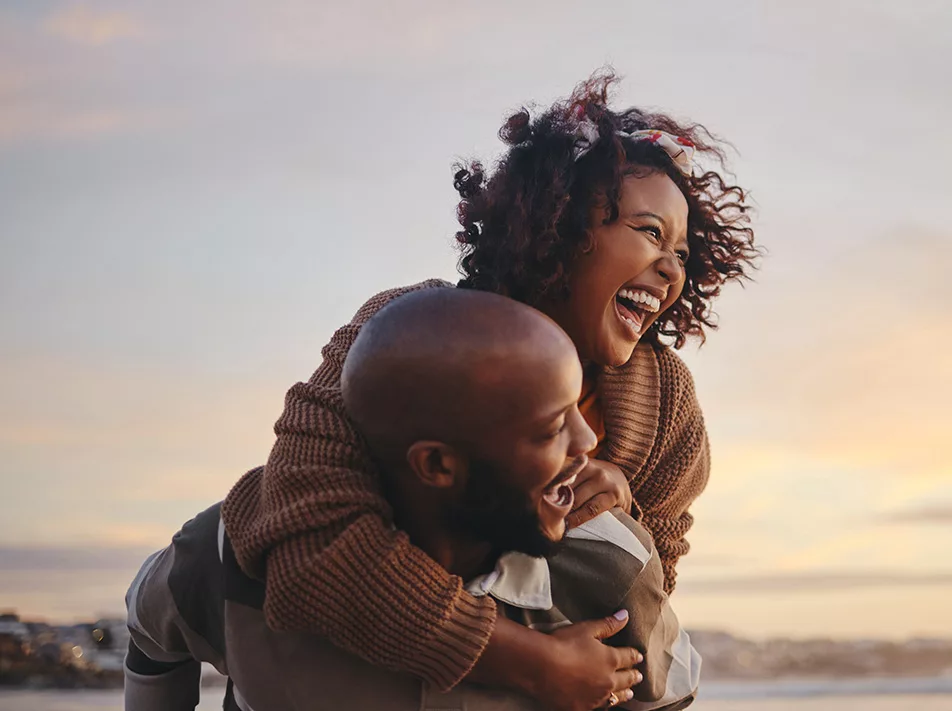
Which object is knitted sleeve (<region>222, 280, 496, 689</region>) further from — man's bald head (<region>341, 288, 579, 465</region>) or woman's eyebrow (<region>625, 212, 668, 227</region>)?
woman's eyebrow (<region>625, 212, 668, 227</region>)

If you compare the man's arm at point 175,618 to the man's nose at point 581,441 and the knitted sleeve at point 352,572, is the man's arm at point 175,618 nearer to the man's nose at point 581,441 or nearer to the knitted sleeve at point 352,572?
the knitted sleeve at point 352,572

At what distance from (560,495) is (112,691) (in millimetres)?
4540

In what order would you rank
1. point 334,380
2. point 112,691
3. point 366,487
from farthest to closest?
point 112,691 → point 334,380 → point 366,487

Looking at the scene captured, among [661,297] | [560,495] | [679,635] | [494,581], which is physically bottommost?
[679,635]

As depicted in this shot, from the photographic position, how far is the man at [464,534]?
1795 millimetres

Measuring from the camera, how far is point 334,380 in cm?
220

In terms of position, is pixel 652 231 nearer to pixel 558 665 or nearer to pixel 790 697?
pixel 558 665

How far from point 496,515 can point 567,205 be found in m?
1.03

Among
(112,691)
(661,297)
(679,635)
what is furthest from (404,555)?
(112,691)

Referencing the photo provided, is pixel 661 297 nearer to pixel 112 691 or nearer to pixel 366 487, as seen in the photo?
pixel 366 487

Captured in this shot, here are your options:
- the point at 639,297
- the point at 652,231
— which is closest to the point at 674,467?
the point at 639,297

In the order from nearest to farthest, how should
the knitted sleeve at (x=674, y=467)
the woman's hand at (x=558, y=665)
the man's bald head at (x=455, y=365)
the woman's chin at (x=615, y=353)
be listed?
1. the man's bald head at (x=455, y=365)
2. the woman's hand at (x=558, y=665)
3. the knitted sleeve at (x=674, y=467)
4. the woman's chin at (x=615, y=353)

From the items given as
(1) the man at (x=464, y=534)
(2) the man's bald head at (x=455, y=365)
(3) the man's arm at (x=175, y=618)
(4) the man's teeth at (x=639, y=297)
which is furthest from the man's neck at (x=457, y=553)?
(4) the man's teeth at (x=639, y=297)

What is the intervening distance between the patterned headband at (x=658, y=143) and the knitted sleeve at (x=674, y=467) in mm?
506
